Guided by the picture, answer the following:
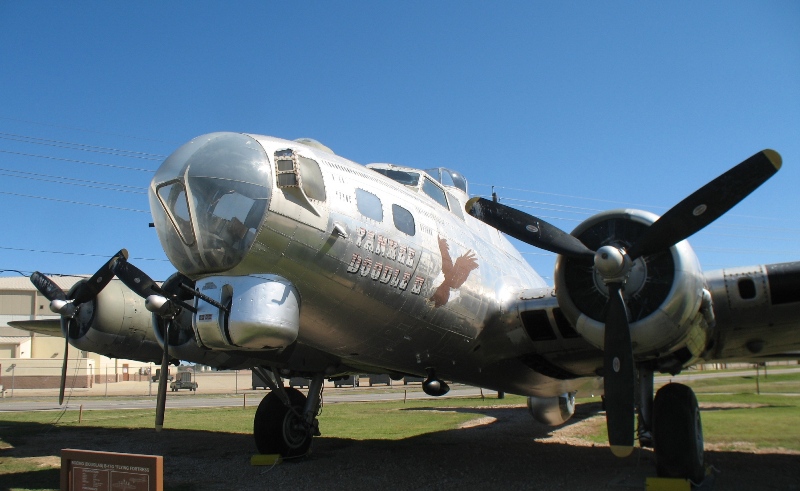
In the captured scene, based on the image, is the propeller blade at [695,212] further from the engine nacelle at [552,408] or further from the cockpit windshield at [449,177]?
the engine nacelle at [552,408]

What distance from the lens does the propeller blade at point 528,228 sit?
6.98 meters

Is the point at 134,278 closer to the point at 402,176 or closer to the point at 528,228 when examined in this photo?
the point at 402,176

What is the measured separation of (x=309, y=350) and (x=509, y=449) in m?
4.34

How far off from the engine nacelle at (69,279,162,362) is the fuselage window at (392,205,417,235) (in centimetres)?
632

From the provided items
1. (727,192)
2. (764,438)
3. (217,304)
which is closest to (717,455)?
(764,438)

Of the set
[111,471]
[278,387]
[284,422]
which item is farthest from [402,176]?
[111,471]

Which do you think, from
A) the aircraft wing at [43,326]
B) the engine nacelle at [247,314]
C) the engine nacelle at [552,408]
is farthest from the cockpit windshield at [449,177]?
the aircraft wing at [43,326]

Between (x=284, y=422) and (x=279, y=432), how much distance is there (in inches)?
6.7

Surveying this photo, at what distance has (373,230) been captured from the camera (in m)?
6.54

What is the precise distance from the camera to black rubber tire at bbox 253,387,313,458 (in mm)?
9664

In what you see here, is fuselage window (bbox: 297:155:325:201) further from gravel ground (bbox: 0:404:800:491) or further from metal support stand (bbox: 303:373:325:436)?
metal support stand (bbox: 303:373:325:436)

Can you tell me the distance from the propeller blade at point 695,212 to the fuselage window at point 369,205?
→ 276cm

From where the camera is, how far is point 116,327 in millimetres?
10812

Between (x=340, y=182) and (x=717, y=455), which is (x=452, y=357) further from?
(x=717, y=455)
